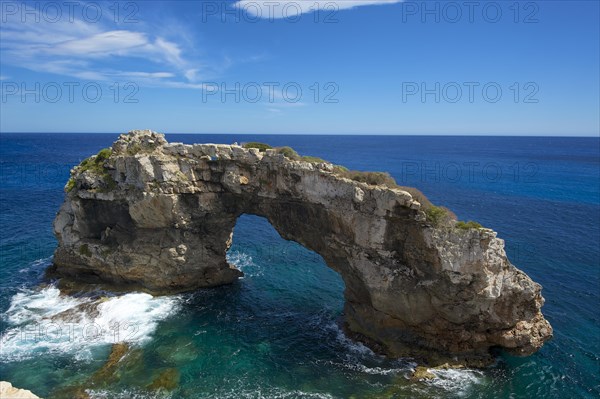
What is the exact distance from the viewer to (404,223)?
28719 mm

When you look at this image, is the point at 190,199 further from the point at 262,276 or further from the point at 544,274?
the point at 544,274

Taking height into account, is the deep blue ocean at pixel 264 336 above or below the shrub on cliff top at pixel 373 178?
below

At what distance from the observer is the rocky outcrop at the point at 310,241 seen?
27.6 m

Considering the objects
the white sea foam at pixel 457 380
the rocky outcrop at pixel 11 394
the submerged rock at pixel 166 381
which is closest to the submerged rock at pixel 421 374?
the white sea foam at pixel 457 380

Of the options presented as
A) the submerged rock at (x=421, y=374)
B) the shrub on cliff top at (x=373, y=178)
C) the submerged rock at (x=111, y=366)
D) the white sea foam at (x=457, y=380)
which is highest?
the shrub on cliff top at (x=373, y=178)

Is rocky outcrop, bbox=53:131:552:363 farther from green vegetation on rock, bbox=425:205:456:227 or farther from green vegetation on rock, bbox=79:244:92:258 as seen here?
green vegetation on rock, bbox=425:205:456:227

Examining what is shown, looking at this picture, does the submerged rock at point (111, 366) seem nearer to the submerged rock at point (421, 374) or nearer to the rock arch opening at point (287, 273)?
the rock arch opening at point (287, 273)

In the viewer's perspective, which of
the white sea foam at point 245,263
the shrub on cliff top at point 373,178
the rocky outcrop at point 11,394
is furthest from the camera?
the white sea foam at point 245,263

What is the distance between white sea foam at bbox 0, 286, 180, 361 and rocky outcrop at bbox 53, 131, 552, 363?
305 cm

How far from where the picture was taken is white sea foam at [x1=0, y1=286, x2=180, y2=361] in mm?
29766

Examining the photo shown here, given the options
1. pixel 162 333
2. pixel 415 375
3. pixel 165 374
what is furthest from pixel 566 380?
pixel 162 333

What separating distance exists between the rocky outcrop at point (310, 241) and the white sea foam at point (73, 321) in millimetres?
3051

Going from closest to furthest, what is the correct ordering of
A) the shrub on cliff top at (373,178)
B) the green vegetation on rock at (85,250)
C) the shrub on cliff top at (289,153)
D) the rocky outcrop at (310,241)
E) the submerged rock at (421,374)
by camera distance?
the submerged rock at (421,374), the rocky outcrop at (310,241), the shrub on cliff top at (373,178), the shrub on cliff top at (289,153), the green vegetation on rock at (85,250)

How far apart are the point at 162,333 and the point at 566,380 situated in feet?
99.5
